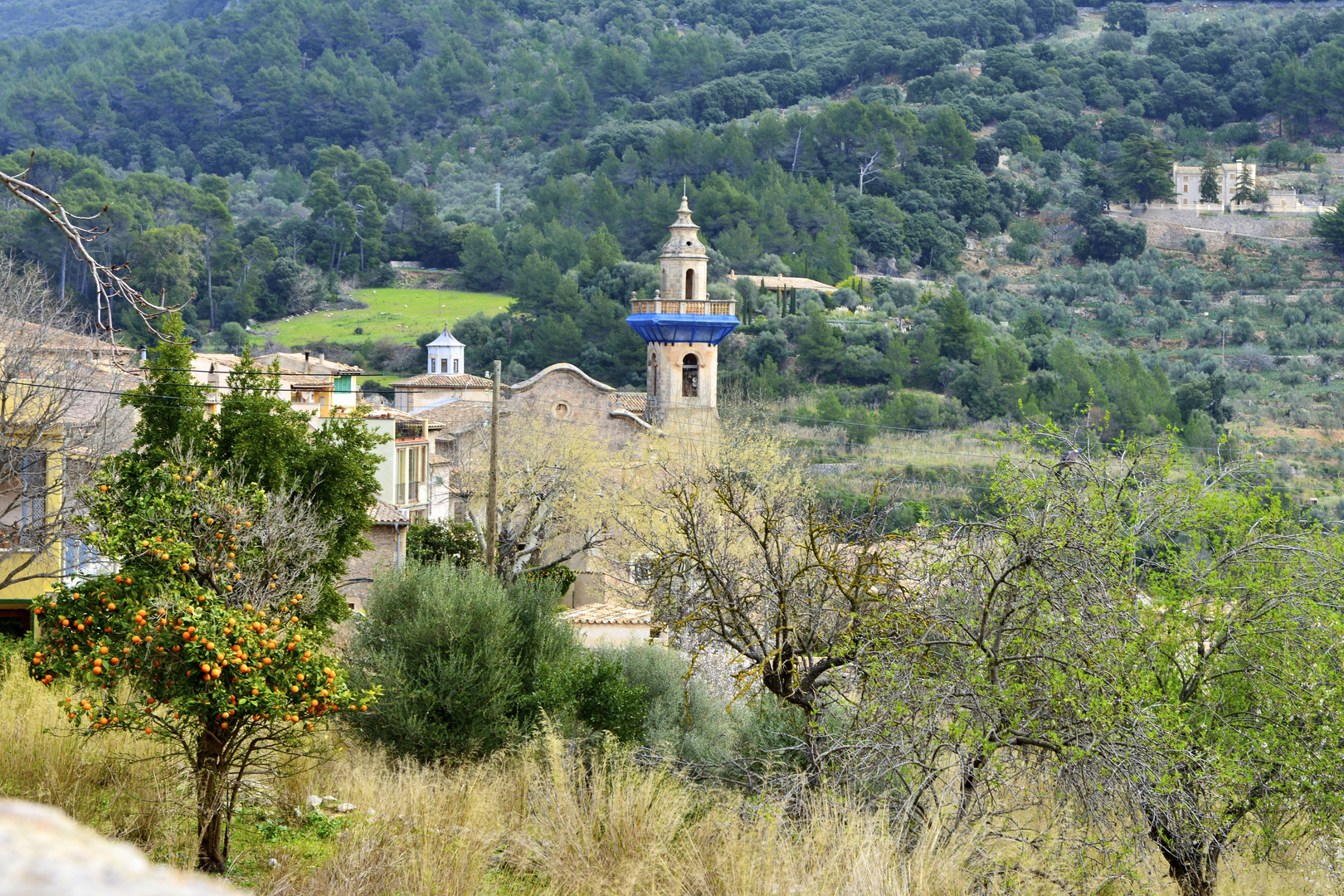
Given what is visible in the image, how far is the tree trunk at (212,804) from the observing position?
21.1 ft

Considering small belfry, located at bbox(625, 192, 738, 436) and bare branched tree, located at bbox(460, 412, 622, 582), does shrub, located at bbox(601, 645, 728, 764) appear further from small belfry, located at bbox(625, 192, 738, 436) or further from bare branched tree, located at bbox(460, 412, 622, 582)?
small belfry, located at bbox(625, 192, 738, 436)

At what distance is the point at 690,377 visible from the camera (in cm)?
3662

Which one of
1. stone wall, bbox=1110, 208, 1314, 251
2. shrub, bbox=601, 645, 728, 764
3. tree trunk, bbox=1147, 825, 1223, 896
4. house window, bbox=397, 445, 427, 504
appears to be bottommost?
tree trunk, bbox=1147, 825, 1223, 896

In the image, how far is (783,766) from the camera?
8.87 metres

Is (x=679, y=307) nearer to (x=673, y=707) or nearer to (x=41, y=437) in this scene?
(x=41, y=437)

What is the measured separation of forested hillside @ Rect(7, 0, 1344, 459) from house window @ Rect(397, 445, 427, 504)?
15.6 m

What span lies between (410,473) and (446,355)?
23.6 metres

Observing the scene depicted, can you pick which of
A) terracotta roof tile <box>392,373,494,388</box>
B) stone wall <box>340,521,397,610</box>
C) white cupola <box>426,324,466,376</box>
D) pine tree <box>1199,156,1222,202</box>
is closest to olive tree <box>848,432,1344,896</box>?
stone wall <box>340,521,397,610</box>

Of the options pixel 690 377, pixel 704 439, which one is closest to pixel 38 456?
pixel 704 439

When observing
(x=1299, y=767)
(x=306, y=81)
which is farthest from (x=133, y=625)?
(x=306, y=81)

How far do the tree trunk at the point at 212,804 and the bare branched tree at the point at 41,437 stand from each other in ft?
26.4

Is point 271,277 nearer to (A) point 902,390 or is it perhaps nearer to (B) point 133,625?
(A) point 902,390

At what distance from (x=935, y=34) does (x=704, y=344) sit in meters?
88.1

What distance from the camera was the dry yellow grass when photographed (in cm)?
568
